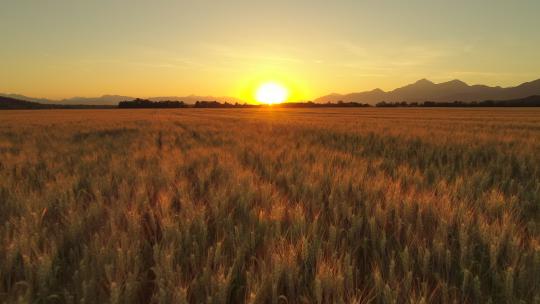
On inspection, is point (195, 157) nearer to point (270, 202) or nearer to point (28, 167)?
point (28, 167)

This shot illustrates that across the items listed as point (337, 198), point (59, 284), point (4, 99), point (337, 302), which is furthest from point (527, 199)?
point (4, 99)

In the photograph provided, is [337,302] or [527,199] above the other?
[337,302]

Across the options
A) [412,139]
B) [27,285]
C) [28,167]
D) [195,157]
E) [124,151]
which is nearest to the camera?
[27,285]

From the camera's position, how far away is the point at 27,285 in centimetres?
113

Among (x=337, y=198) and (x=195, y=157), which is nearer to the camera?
(x=337, y=198)

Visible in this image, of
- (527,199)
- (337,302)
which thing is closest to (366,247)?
(337,302)

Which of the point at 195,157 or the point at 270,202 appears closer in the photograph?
the point at 270,202

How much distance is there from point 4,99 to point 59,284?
144301 millimetres

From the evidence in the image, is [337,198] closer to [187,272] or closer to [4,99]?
[187,272]

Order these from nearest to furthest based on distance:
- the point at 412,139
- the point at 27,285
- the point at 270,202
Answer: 1. the point at 27,285
2. the point at 270,202
3. the point at 412,139

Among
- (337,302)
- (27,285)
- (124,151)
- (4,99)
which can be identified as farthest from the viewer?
(4,99)

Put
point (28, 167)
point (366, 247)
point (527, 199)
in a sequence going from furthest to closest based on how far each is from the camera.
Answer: point (28, 167)
point (527, 199)
point (366, 247)

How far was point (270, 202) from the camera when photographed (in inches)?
82.3

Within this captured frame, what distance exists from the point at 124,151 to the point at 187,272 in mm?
4255
